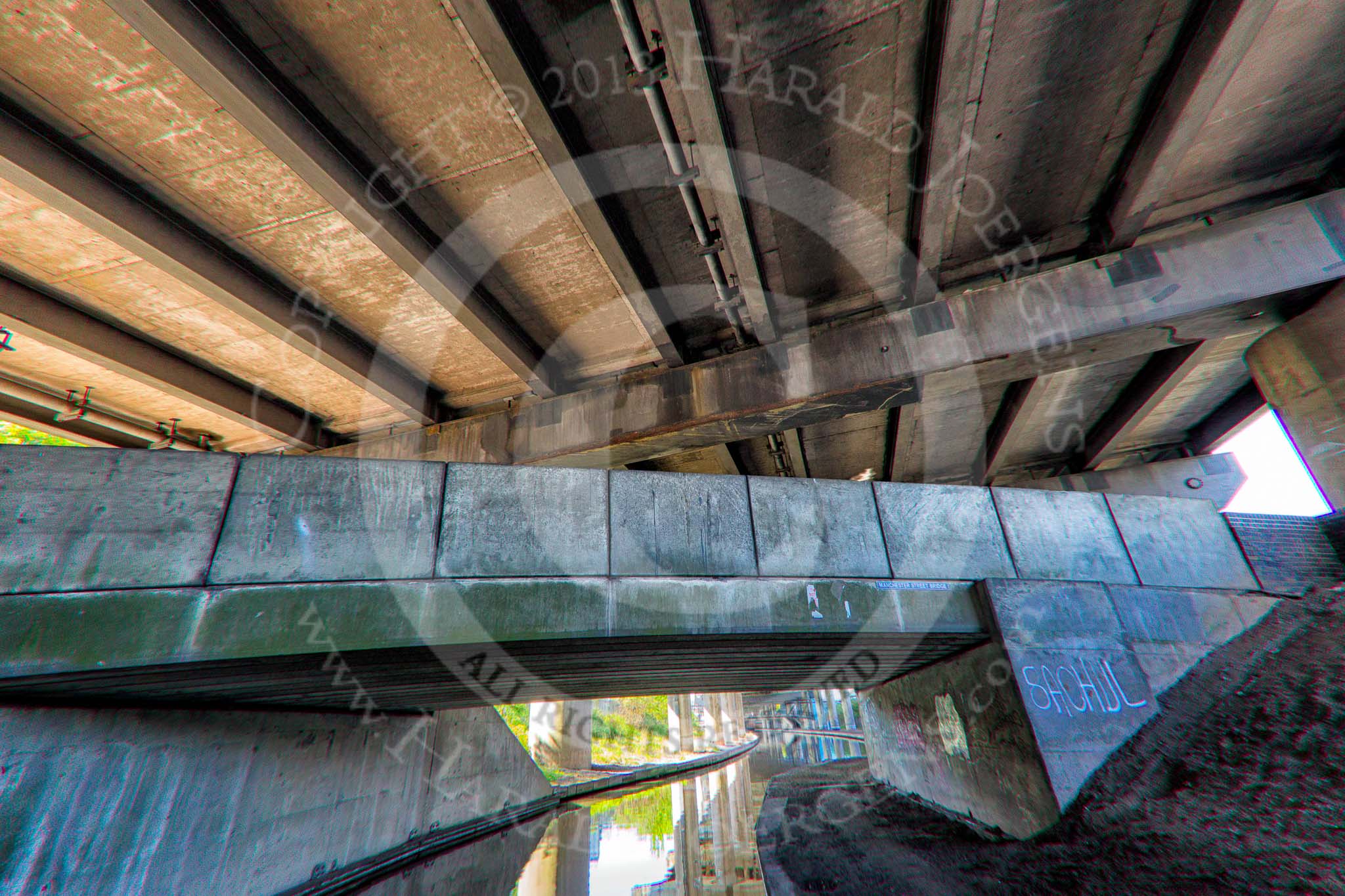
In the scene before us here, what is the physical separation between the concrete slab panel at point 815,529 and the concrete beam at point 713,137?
133 inches

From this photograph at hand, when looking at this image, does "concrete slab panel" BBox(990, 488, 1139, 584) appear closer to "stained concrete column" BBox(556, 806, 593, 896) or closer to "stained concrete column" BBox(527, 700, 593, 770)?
"stained concrete column" BBox(556, 806, 593, 896)

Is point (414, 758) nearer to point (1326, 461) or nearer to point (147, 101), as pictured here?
point (147, 101)

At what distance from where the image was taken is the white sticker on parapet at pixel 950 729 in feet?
23.2

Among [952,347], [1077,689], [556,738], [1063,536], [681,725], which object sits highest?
[952,347]

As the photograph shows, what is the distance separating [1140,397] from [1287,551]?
17.9 feet

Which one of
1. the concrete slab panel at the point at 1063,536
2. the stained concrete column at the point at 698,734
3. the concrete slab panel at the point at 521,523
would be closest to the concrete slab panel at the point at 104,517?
the concrete slab panel at the point at 521,523

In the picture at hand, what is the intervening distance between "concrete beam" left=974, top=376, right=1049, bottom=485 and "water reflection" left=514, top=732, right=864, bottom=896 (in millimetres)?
11298

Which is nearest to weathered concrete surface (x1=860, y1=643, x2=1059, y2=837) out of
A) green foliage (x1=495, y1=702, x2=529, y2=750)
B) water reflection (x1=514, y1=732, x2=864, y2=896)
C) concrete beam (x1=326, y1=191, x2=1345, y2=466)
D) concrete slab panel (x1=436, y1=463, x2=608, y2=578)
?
concrete beam (x1=326, y1=191, x2=1345, y2=466)

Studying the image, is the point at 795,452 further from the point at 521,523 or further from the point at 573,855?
the point at 573,855

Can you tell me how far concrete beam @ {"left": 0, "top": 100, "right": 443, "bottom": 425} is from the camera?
19.6 ft

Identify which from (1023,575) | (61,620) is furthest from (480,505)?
(1023,575)

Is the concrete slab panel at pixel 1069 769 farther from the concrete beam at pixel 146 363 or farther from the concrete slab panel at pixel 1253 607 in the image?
the concrete beam at pixel 146 363

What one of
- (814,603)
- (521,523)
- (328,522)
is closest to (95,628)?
(328,522)

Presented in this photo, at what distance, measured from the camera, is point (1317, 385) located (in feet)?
25.5
